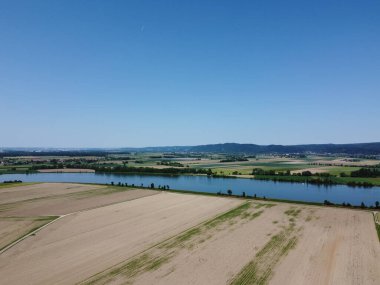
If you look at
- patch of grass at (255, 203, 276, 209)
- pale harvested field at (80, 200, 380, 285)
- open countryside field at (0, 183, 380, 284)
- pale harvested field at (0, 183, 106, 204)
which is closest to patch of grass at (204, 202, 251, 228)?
open countryside field at (0, 183, 380, 284)

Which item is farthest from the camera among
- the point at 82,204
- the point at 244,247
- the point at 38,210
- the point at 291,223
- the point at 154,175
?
the point at 154,175

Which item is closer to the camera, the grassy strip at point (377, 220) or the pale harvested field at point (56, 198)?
the grassy strip at point (377, 220)

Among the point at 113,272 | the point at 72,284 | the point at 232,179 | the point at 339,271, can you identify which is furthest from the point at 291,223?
the point at 232,179

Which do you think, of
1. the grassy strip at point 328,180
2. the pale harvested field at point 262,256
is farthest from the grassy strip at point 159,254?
the grassy strip at point 328,180

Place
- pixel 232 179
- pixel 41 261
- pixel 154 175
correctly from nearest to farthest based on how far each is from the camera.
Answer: pixel 41 261 < pixel 232 179 < pixel 154 175

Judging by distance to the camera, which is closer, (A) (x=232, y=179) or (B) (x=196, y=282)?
(B) (x=196, y=282)

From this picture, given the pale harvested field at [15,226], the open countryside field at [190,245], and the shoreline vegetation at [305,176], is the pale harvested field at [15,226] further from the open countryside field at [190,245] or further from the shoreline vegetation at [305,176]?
the shoreline vegetation at [305,176]

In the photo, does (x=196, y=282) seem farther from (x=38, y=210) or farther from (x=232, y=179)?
(x=232, y=179)

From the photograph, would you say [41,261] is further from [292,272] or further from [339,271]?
[339,271]

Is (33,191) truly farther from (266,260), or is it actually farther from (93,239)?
(266,260)
